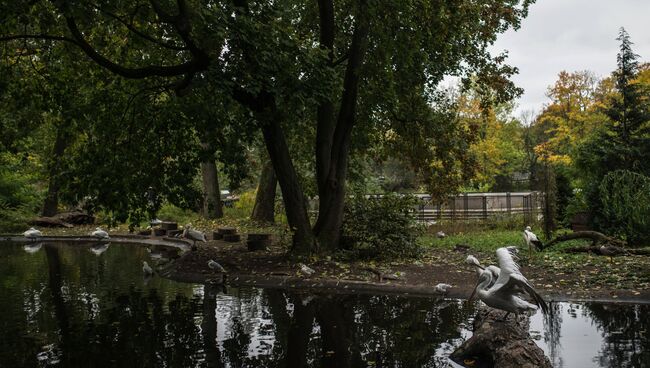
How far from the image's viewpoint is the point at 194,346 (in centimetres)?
796

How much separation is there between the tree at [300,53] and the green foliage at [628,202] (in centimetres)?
444

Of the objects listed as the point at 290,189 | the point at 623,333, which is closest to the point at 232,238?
the point at 290,189

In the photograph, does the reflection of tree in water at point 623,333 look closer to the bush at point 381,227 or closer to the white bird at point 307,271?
the white bird at point 307,271

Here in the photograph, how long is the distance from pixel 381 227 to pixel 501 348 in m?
9.16

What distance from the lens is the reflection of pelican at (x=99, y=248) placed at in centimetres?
2082

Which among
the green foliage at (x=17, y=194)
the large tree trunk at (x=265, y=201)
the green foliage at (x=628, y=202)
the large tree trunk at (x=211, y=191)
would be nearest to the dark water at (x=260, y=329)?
the green foliage at (x=628, y=202)

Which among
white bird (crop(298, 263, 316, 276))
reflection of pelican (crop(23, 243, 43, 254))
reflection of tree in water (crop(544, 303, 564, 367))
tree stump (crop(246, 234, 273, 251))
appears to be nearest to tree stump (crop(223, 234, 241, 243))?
tree stump (crop(246, 234, 273, 251))

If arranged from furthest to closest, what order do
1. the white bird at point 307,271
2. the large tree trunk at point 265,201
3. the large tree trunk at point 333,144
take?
the large tree trunk at point 265,201 < the large tree trunk at point 333,144 < the white bird at point 307,271

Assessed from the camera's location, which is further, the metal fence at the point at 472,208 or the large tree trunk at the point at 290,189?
the metal fence at the point at 472,208

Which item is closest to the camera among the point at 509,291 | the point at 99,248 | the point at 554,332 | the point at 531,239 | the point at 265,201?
the point at 509,291

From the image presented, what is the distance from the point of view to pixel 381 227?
15820mm

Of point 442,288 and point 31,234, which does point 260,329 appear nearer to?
point 442,288

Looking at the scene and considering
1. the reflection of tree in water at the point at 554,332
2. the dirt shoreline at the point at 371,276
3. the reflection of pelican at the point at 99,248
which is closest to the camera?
the reflection of tree in water at the point at 554,332

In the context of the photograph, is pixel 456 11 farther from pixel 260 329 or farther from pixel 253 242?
pixel 260 329
